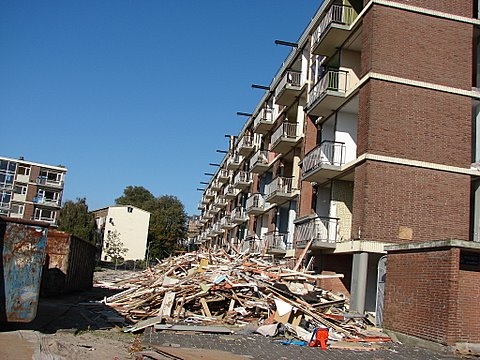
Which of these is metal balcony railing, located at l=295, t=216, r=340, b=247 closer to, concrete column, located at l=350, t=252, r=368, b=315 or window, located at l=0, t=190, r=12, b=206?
concrete column, located at l=350, t=252, r=368, b=315

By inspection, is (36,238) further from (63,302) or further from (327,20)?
(327,20)

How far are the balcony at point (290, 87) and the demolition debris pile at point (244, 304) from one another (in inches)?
615

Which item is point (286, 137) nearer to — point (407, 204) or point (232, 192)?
point (407, 204)

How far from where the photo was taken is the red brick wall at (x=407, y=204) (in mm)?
20062

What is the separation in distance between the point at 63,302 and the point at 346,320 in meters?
10.4

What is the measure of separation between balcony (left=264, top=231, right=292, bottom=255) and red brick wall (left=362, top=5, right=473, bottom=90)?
13.6m

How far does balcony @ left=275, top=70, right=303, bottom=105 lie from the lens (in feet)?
107

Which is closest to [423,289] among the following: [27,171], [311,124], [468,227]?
[468,227]

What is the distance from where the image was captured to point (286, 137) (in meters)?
32.9

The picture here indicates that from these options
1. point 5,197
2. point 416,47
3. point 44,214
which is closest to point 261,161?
point 416,47

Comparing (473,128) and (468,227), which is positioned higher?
(473,128)

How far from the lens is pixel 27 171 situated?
89.2m

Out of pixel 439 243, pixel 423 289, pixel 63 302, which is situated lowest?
pixel 63 302

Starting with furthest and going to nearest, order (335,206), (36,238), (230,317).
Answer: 1. (335,206)
2. (230,317)
3. (36,238)
